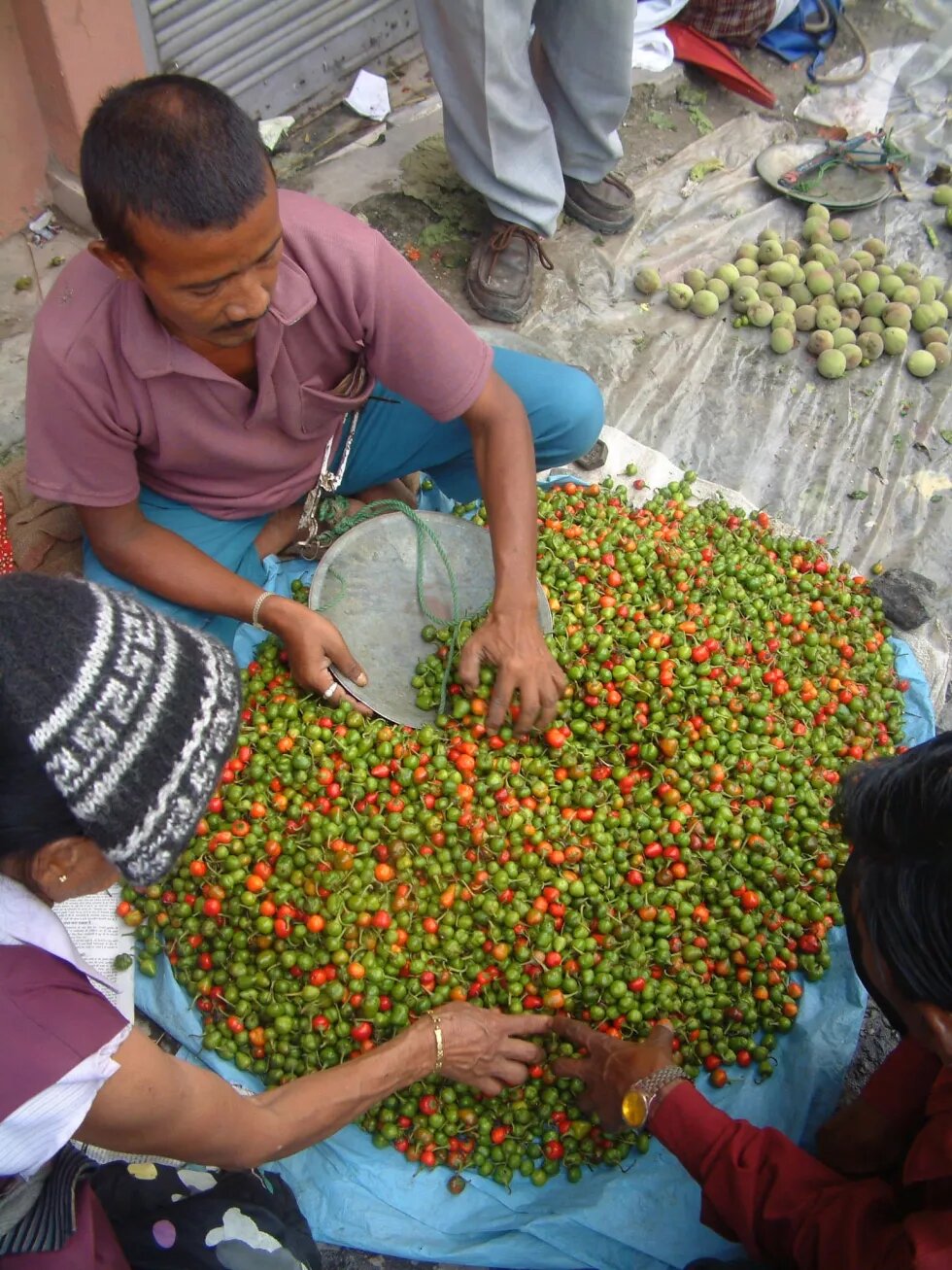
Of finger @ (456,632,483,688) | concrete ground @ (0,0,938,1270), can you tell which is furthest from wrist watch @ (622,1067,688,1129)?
concrete ground @ (0,0,938,1270)

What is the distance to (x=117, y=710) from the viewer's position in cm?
133

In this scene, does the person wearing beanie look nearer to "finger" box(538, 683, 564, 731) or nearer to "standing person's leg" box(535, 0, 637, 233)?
"finger" box(538, 683, 564, 731)

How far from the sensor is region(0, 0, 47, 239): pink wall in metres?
3.83

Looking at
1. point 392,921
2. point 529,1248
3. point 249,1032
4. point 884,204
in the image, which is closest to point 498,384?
point 392,921

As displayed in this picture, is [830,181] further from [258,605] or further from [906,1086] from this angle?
[906,1086]

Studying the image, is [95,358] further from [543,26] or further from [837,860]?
[543,26]

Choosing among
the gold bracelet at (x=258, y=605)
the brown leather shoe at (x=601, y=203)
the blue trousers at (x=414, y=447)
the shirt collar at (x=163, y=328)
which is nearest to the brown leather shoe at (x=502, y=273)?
the brown leather shoe at (x=601, y=203)

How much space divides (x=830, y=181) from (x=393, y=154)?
7.55 feet

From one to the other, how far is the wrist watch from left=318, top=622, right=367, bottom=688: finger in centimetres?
126

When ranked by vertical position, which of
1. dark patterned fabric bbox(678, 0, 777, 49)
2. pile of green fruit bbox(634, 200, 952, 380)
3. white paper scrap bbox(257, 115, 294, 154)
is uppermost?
white paper scrap bbox(257, 115, 294, 154)

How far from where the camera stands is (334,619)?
9.86ft

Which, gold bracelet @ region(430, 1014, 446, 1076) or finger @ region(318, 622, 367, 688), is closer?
gold bracelet @ region(430, 1014, 446, 1076)

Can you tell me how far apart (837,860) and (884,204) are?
13.0 ft

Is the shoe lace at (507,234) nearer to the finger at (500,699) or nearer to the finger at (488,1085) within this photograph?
the finger at (500,699)
